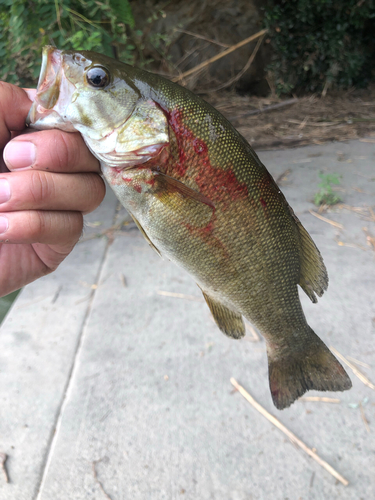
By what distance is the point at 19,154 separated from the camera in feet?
2.74

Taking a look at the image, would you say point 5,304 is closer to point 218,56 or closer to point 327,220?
point 327,220

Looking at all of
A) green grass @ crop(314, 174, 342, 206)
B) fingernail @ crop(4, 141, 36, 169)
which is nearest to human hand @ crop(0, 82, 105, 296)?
fingernail @ crop(4, 141, 36, 169)

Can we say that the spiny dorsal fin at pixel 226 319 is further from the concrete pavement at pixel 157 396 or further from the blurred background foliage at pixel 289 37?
the blurred background foliage at pixel 289 37

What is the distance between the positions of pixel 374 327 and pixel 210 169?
172 centimetres

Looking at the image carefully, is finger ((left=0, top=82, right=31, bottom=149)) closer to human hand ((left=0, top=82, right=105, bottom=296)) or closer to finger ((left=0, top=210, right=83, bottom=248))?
human hand ((left=0, top=82, right=105, bottom=296))

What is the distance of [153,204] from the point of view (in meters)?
0.85

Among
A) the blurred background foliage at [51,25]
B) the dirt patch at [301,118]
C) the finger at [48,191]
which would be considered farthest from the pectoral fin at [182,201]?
the dirt patch at [301,118]

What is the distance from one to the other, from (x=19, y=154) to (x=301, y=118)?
5.25 m

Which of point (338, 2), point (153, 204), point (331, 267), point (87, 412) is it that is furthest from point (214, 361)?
point (338, 2)

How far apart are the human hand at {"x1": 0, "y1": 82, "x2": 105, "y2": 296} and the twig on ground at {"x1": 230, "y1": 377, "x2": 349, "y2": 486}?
1237 millimetres

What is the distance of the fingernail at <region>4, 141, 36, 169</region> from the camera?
83 centimetres

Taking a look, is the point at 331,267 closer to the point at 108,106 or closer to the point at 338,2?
the point at 108,106

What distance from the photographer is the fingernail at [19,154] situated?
83cm

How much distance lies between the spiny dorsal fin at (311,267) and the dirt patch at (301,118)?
3684 millimetres
